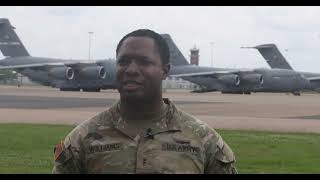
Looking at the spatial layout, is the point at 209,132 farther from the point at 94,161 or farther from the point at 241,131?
the point at 241,131

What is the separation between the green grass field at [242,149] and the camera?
12.1 meters

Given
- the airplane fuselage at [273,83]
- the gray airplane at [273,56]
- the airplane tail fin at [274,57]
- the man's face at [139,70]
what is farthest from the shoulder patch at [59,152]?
the airplane tail fin at [274,57]

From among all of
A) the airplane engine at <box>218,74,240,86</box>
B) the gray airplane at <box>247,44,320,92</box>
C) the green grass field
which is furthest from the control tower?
the green grass field

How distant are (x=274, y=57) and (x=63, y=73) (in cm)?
4017

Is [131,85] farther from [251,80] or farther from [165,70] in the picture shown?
[251,80]

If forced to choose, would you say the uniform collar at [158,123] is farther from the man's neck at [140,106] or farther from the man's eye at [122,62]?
the man's eye at [122,62]

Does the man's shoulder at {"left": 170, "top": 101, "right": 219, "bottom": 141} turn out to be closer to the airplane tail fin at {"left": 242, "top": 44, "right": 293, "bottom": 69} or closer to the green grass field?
the green grass field

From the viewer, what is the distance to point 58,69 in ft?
234

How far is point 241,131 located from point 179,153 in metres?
17.8

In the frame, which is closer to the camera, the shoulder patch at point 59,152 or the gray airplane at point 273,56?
the shoulder patch at point 59,152

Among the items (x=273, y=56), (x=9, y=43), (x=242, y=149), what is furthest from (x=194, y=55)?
(x=242, y=149)

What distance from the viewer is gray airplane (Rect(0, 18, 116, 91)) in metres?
69.4

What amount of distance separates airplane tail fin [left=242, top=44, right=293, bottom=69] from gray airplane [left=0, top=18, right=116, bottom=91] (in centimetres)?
3569

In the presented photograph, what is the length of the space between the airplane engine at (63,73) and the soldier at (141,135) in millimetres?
67587
